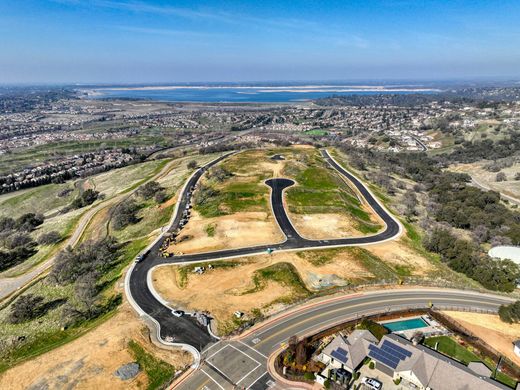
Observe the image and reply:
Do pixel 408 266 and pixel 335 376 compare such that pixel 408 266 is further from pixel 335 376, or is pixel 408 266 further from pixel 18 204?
pixel 18 204

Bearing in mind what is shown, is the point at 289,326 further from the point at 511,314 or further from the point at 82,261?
the point at 82,261

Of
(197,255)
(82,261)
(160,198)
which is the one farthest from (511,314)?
(160,198)

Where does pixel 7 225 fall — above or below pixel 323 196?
below

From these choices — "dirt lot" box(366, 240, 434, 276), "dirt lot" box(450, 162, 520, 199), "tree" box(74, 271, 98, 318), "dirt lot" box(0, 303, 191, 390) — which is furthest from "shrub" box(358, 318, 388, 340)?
"dirt lot" box(450, 162, 520, 199)

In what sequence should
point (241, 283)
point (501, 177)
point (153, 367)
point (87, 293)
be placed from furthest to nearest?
1. point (501, 177)
2. point (241, 283)
3. point (87, 293)
4. point (153, 367)

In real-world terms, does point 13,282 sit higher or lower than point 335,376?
lower

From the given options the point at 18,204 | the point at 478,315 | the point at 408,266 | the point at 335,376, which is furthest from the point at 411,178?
the point at 18,204
